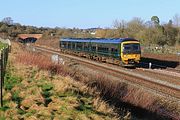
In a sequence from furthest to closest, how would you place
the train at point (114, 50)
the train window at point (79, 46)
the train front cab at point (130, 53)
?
the train window at point (79, 46) < the train at point (114, 50) < the train front cab at point (130, 53)

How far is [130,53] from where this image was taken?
1567 inches

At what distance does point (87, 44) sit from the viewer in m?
53.3

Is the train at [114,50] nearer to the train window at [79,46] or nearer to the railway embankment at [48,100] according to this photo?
the train window at [79,46]

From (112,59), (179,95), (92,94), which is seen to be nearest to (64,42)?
(112,59)

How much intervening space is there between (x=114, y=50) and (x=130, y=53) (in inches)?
91.4

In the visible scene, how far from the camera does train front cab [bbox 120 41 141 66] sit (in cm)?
3956

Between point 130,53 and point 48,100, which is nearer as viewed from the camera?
point 48,100

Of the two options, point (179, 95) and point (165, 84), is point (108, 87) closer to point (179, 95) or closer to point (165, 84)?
point (179, 95)

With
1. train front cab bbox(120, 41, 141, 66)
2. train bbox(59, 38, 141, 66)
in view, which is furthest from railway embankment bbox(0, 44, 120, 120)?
train bbox(59, 38, 141, 66)

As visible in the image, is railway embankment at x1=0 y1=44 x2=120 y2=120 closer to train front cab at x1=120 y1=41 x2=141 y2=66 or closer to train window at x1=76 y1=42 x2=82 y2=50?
train front cab at x1=120 y1=41 x2=141 y2=66

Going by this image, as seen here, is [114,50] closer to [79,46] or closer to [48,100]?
[79,46]

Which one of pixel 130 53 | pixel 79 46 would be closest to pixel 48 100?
pixel 130 53

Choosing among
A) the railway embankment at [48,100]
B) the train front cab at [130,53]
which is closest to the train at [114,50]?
the train front cab at [130,53]

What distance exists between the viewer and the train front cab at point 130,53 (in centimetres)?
3956
